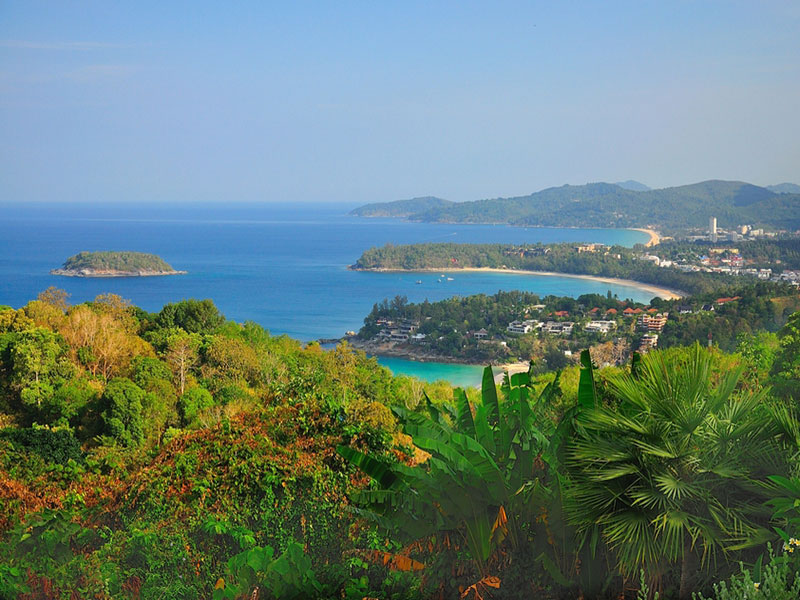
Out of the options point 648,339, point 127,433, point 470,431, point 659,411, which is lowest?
point 648,339

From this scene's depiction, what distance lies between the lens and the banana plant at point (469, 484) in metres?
2.47

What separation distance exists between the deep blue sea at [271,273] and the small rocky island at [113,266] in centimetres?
71

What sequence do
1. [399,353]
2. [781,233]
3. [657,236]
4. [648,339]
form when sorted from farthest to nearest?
[657,236], [781,233], [399,353], [648,339]

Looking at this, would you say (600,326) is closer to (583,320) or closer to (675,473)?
(583,320)

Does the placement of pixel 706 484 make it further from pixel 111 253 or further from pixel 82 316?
pixel 111 253

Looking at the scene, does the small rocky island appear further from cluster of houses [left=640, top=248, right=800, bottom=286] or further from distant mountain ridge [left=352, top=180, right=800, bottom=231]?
distant mountain ridge [left=352, top=180, right=800, bottom=231]

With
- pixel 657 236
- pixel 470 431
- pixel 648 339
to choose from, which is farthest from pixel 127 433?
pixel 657 236

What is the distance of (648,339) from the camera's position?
21844mm

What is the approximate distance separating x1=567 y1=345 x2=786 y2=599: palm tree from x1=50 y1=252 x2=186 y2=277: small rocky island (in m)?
43.4

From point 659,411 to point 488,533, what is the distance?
2.21ft

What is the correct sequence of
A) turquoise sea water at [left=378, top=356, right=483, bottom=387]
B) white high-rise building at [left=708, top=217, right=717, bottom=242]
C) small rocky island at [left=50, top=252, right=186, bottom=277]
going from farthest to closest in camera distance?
white high-rise building at [left=708, top=217, right=717, bottom=242] < small rocky island at [left=50, top=252, right=186, bottom=277] < turquoise sea water at [left=378, top=356, right=483, bottom=387]

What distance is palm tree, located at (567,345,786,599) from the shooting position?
2.26 m

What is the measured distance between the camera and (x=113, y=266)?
45.6 meters

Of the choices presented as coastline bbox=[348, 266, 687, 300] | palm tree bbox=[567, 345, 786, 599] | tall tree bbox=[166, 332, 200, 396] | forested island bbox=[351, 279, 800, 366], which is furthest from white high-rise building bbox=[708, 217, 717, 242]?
palm tree bbox=[567, 345, 786, 599]
